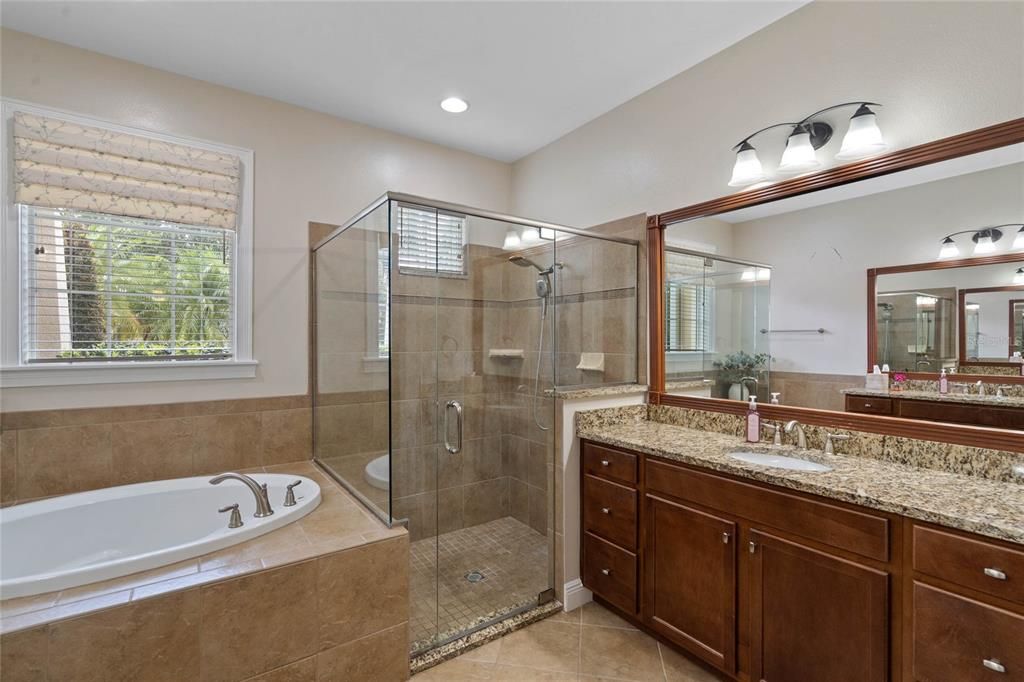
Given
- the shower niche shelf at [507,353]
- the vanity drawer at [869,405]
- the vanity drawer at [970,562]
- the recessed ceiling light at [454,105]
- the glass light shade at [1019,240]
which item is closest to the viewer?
the vanity drawer at [970,562]

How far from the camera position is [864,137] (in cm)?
181

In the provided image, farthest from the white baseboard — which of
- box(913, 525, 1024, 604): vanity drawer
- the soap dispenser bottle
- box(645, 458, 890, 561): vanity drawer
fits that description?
box(913, 525, 1024, 604): vanity drawer

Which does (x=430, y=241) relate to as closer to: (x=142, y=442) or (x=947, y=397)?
A: (x=142, y=442)

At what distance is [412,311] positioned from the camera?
84.4 inches

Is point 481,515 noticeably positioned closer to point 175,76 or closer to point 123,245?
point 123,245

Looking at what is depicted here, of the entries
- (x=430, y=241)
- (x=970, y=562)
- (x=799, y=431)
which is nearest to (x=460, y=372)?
(x=430, y=241)

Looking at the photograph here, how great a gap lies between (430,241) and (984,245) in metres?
2.10

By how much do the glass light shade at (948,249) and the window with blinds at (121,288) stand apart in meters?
3.34

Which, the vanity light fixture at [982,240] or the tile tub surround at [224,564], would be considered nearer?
the tile tub surround at [224,564]

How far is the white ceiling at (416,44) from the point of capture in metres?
2.05

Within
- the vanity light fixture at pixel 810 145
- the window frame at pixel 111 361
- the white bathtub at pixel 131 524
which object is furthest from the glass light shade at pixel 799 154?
the window frame at pixel 111 361

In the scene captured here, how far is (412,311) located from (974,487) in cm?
211

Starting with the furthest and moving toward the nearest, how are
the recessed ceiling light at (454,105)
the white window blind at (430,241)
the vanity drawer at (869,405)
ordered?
the recessed ceiling light at (454,105)
the white window blind at (430,241)
the vanity drawer at (869,405)

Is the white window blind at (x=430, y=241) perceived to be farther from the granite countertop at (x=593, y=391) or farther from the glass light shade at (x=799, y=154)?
the glass light shade at (x=799, y=154)
